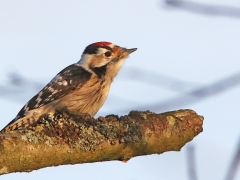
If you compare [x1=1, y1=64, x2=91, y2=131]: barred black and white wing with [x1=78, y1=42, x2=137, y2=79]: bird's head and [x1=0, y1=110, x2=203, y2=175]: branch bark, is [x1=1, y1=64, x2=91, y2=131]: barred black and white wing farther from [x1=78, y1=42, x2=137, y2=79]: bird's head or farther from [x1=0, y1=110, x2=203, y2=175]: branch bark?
[x1=0, y1=110, x2=203, y2=175]: branch bark

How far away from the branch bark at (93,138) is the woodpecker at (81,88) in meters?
1.11

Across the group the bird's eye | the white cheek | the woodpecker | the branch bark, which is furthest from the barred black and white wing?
the branch bark

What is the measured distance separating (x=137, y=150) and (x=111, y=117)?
33 cm

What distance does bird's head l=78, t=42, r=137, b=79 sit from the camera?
5707 millimetres

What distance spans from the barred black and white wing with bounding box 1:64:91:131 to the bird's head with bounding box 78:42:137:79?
0.19 m

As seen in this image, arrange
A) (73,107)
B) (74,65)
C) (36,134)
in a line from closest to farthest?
(36,134), (73,107), (74,65)

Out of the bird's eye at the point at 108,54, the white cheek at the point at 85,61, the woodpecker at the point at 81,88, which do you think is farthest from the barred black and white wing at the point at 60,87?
the bird's eye at the point at 108,54

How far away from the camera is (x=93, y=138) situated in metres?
3.43

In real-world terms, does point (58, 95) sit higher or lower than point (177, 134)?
higher

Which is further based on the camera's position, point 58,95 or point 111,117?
point 58,95

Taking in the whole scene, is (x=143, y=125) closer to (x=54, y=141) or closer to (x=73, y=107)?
(x=54, y=141)

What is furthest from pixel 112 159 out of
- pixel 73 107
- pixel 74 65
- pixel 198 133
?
pixel 74 65

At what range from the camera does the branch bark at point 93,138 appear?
10.2 ft

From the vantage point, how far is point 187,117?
12.7 ft
